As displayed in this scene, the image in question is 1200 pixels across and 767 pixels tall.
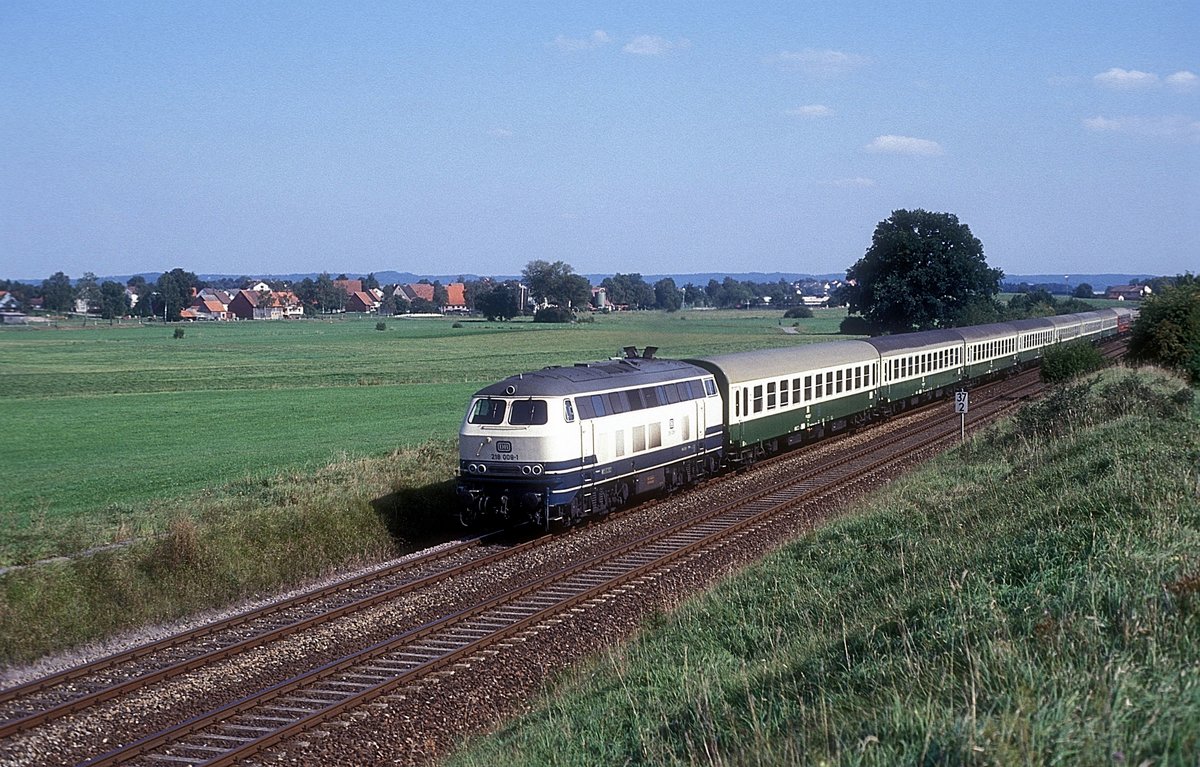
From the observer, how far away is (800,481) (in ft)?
95.4

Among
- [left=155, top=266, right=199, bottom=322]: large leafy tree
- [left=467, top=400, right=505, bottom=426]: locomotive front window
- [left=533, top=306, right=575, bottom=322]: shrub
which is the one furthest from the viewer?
[left=155, top=266, right=199, bottom=322]: large leafy tree

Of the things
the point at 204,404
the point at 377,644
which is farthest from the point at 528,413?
the point at 204,404

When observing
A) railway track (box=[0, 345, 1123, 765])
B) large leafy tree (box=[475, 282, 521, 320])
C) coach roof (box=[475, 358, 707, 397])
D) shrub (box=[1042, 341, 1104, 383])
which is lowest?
railway track (box=[0, 345, 1123, 765])

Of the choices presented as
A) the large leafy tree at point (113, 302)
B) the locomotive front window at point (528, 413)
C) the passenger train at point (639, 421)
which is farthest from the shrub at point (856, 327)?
the large leafy tree at point (113, 302)

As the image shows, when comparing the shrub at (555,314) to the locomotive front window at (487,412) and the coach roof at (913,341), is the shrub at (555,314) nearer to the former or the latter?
the coach roof at (913,341)

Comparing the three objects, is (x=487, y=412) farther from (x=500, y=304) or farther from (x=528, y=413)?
(x=500, y=304)

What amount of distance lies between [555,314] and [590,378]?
111151mm

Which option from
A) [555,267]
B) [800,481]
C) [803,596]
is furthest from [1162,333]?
[555,267]

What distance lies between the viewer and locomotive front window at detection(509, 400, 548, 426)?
22.0 meters

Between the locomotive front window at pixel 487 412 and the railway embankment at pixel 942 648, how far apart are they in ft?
22.8

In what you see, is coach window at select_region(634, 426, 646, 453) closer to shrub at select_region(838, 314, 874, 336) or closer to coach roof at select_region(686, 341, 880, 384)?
coach roof at select_region(686, 341, 880, 384)

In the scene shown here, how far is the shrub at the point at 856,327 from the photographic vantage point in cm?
9462

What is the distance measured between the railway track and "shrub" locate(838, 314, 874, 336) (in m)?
71.2

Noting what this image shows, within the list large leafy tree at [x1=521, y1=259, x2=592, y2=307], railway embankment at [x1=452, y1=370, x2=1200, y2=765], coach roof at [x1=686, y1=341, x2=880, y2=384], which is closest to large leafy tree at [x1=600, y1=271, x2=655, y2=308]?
large leafy tree at [x1=521, y1=259, x2=592, y2=307]
